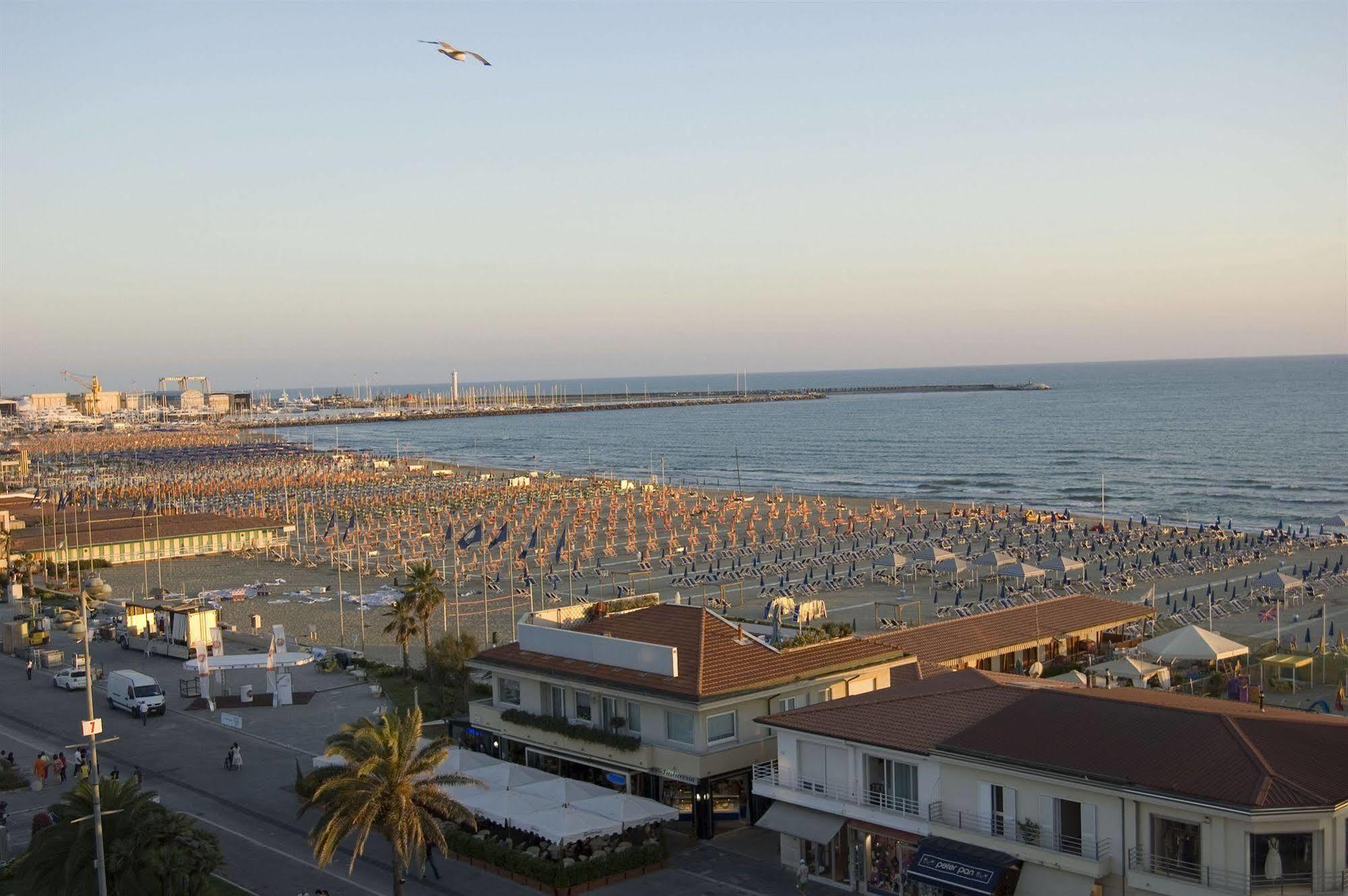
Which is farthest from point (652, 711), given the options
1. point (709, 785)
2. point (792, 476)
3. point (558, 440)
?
point (558, 440)

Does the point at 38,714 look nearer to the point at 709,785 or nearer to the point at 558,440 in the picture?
the point at 709,785

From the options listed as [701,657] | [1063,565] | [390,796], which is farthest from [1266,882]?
[1063,565]

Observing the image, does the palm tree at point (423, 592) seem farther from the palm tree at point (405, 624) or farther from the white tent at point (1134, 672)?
the white tent at point (1134, 672)

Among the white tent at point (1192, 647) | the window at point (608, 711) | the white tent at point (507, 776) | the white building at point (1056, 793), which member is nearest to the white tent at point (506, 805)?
the white tent at point (507, 776)

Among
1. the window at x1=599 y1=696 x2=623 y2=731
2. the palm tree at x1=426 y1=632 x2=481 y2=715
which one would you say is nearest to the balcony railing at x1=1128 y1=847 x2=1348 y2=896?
the window at x1=599 y1=696 x2=623 y2=731

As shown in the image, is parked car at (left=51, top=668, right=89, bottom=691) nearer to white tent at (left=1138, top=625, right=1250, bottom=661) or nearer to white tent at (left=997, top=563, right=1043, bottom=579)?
white tent at (left=1138, top=625, right=1250, bottom=661)

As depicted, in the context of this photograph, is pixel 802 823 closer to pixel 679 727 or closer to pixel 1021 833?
pixel 679 727
